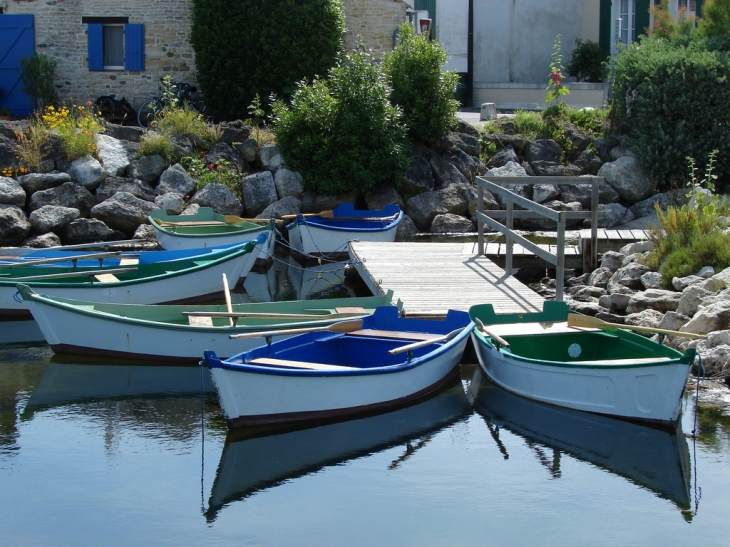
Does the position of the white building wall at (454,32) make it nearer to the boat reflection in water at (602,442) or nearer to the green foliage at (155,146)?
the green foliage at (155,146)

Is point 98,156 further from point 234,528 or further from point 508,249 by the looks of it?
point 234,528

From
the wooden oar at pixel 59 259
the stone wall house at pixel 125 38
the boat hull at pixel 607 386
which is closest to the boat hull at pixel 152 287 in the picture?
the wooden oar at pixel 59 259

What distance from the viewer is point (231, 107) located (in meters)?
20.9

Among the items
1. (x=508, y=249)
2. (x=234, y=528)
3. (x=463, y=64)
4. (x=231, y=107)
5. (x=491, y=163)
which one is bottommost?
(x=234, y=528)

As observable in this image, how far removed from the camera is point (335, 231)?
15.8 metres

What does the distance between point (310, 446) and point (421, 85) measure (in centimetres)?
→ 1305

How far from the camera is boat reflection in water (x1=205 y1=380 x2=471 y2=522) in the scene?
6906mm

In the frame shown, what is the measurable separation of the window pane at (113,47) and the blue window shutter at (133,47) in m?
0.55

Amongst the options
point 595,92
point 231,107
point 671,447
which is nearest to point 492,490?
point 671,447

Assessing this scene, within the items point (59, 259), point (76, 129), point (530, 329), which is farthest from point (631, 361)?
point (76, 129)

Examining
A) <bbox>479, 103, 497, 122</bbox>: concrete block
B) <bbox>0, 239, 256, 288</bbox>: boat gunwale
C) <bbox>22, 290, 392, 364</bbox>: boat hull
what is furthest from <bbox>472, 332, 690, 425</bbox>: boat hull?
<bbox>479, 103, 497, 122</bbox>: concrete block

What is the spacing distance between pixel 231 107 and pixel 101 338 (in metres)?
11.9

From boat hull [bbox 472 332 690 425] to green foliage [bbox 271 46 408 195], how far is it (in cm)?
1008

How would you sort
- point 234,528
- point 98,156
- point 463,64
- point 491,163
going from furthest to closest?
point 463,64
point 491,163
point 98,156
point 234,528
